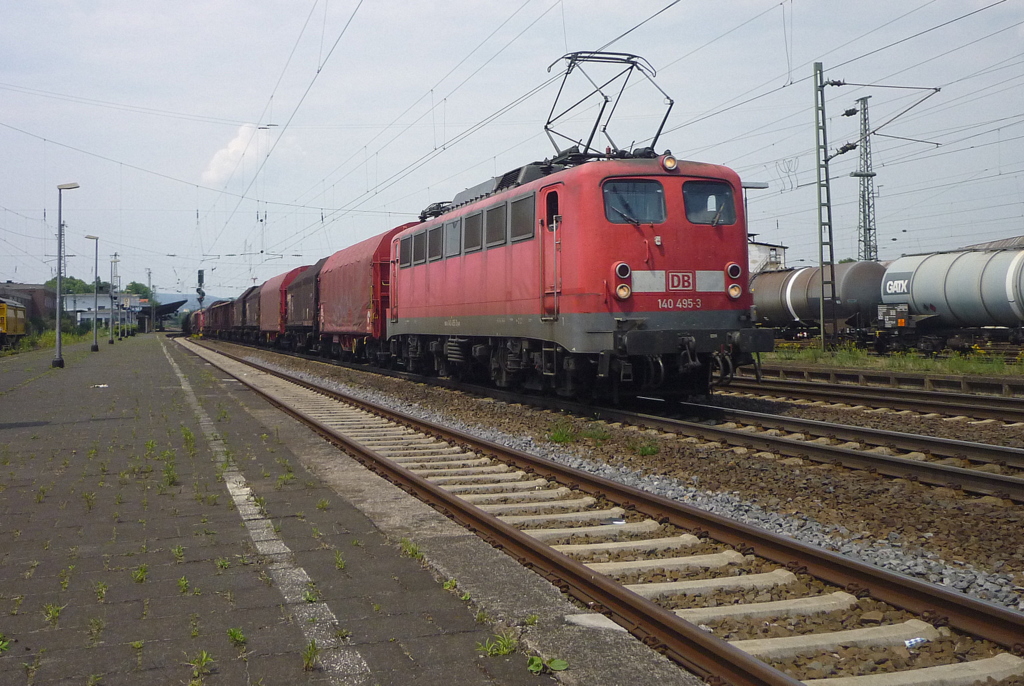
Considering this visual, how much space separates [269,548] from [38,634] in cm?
159

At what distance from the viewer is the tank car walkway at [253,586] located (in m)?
3.44

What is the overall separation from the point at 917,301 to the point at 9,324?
142ft

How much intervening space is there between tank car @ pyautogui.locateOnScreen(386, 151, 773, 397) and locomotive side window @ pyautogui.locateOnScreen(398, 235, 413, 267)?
512 centimetres

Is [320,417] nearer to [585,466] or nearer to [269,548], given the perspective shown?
[585,466]

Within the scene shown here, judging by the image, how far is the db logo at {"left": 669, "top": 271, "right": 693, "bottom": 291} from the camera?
10883mm

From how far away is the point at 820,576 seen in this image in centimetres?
449

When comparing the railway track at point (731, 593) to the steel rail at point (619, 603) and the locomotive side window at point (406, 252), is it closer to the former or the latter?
the steel rail at point (619, 603)

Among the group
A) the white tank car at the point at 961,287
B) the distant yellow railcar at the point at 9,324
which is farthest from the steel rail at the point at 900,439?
the distant yellow railcar at the point at 9,324

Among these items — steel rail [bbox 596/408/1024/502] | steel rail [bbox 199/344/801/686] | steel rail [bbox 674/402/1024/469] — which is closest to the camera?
steel rail [bbox 199/344/801/686]

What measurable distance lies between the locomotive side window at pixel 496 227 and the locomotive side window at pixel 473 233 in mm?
372

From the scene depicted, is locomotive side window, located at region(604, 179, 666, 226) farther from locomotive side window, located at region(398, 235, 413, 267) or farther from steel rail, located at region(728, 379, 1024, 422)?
locomotive side window, located at region(398, 235, 413, 267)

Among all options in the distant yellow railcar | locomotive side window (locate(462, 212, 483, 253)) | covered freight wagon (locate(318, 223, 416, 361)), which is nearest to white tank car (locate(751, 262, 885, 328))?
covered freight wagon (locate(318, 223, 416, 361))

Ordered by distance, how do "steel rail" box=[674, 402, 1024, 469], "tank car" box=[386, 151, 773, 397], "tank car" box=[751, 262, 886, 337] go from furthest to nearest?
1. "tank car" box=[751, 262, 886, 337]
2. "tank car" box=[386, 151, 773, 397]
3. "steel rail" box=[674, 402, 1024, 469]

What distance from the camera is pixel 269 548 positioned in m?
5.24
